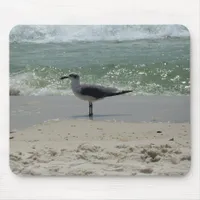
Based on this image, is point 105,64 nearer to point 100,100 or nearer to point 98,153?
point 100,100

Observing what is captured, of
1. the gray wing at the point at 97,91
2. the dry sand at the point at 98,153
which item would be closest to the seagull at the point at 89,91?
the gray wing at the point at 97,91

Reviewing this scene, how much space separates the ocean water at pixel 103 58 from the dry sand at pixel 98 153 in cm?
22

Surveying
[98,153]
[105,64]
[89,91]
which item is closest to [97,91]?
[89,91]

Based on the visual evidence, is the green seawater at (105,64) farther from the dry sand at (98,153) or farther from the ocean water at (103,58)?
the dry sand at (98,153)

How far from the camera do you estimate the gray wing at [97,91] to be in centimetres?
228

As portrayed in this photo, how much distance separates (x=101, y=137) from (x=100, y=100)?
19cm

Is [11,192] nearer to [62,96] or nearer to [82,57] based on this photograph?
[62,96]

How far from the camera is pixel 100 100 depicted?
7.50 ft

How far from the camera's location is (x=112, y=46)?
2.28 m

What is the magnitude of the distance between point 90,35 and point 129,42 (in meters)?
0.20

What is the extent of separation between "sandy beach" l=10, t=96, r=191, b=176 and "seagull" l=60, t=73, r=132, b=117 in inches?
1.3

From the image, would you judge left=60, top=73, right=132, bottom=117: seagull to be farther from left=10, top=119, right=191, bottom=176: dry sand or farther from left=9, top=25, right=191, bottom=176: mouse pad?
left=10, top=119, right=191, bottom=176: dry sand

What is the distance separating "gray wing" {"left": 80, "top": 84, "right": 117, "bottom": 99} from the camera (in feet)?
7.47
